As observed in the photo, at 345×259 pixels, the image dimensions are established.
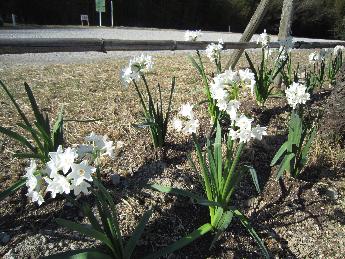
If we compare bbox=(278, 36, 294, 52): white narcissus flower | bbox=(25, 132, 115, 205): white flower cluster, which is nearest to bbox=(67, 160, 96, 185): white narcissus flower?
bbox=(25, 132, 115, 205): white flower cluster

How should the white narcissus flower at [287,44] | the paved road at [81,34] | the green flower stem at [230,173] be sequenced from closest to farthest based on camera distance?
the green flower stem at [230,173] < the white narcissus flower at [287,44] < the paved road at [81,34]

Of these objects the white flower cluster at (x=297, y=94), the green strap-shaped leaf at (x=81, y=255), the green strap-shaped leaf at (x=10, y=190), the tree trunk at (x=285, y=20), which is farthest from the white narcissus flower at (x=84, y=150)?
the tree trunk at (x=285, y=20)

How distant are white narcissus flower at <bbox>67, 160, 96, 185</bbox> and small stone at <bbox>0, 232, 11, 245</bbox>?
91 centimetres

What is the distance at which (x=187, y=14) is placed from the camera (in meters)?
29.7

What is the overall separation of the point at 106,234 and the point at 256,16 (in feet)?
13.3

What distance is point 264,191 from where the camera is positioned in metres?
2.62

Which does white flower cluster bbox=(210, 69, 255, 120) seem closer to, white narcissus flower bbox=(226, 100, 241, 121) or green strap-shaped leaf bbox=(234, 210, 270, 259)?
white narcissus flower bbox=(226, 100, 241, 121)

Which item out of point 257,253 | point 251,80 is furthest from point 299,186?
point 251,80

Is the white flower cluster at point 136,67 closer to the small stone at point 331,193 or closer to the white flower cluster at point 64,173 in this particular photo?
the white flower cluster at point 64,173

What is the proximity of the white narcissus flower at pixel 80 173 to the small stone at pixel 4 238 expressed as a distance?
3.00ft

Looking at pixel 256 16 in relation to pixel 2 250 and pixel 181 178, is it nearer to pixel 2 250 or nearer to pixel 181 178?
pixel 181 178

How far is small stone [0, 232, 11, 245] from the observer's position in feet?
6.67

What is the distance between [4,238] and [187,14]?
1162 inches

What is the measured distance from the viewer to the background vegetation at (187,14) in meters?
24.3
